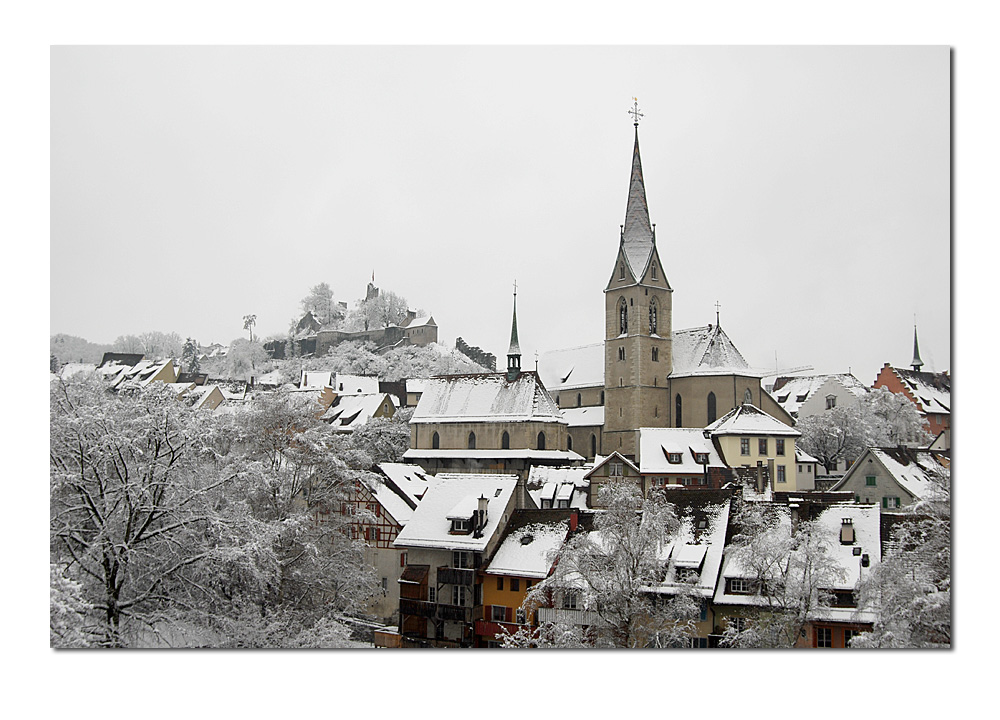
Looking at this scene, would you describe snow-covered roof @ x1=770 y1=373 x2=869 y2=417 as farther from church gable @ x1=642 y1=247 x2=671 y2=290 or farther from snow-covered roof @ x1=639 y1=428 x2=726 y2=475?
snow-covered roof @ x1=639 y1=428 x2=726 y2=475

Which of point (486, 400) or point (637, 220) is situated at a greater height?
point (637, 220)

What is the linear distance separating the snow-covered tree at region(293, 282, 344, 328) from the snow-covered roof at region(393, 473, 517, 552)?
285 cm

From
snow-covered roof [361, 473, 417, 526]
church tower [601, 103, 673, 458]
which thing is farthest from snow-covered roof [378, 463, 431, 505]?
church tower [601, 103, 673, 458]

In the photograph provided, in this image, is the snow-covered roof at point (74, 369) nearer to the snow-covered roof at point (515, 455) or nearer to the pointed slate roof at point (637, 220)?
the pointed slate roof at point (637, 220)

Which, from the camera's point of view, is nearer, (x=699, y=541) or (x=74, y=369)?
(x=74, y=369)

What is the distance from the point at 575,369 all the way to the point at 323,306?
32.7 feet

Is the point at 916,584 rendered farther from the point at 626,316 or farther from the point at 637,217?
the point at 626,316

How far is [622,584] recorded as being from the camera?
938cm

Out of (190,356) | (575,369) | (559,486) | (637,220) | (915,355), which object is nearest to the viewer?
(915,355)


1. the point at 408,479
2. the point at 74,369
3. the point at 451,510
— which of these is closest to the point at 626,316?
the point at 408,479

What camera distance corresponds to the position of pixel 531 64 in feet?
29.9

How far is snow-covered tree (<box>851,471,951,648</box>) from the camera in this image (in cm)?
838

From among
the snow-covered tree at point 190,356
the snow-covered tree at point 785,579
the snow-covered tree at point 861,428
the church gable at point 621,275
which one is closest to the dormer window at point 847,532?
the snow-covered tree at point 785,579

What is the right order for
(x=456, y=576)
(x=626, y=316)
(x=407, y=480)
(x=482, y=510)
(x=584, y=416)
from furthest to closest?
(x=584, y=416) → (x=626, y=316) → (x=407, y=480) → (x=482, y=510) → (x=456, y=576)
